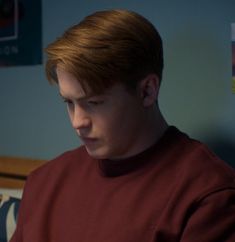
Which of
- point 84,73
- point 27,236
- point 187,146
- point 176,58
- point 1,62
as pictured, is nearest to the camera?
point 84,73

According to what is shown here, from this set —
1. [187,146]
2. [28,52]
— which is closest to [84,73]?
[187,146]

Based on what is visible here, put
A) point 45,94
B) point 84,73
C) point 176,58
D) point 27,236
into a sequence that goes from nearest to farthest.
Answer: point 84,73 → point 27,236 → point 176,58 → point 45,94

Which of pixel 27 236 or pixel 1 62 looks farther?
pixel 1 62

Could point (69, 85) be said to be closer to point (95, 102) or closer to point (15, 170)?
point (95, 102)

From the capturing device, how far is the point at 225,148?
44.9 inches

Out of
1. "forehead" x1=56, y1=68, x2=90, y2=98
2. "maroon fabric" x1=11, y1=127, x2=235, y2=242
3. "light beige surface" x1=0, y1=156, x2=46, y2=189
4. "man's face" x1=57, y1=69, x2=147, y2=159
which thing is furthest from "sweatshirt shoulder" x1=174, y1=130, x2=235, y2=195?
"light beige surface" x1=0, y1=156, x2=46, y2=189

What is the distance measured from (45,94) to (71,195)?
2.02ft

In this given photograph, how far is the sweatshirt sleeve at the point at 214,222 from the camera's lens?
812mm

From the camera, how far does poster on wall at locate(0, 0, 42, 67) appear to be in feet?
5.19

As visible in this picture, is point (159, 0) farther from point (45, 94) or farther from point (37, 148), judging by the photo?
point (37, 148)

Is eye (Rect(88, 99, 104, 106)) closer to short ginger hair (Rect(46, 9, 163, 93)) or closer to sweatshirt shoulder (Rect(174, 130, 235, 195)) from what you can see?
short ginger hair (Rect(46, 9, 163, 93))

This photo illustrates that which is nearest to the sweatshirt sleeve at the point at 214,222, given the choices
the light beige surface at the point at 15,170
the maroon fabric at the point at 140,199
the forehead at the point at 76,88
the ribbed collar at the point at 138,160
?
the maroon fabric at the point at 140,199

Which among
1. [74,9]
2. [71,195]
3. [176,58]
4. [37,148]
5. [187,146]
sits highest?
[74,9]

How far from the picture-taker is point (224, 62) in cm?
113
